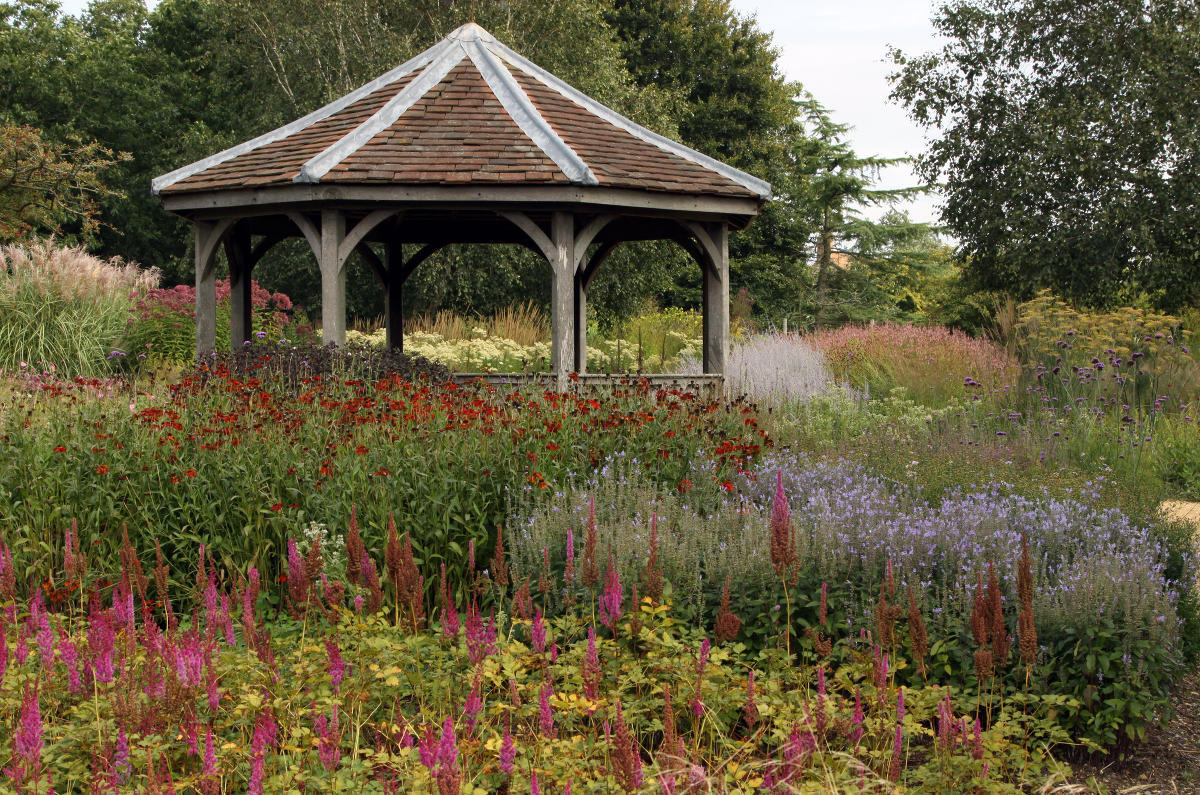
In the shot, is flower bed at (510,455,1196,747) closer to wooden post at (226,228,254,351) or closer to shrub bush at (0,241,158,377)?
wooden post at (226,228,254,351)

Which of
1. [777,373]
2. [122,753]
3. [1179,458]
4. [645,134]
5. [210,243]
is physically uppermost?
[645,134]

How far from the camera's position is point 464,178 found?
9.57 metres

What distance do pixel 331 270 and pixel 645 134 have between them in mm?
3771

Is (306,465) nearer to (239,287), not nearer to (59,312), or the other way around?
(239,287)

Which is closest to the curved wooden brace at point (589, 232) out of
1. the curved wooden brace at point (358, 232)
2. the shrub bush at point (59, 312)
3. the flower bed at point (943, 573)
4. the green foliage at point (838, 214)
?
the curved wooden brace at point (358, 232)

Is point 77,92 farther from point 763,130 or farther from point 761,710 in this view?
point 761,710

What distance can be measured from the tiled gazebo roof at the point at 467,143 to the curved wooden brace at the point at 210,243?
0.57m

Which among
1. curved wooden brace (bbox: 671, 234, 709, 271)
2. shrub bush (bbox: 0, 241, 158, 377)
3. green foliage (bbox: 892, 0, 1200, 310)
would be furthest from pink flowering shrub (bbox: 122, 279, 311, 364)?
green foliage (bbox: 892, 0, 1200, 310)

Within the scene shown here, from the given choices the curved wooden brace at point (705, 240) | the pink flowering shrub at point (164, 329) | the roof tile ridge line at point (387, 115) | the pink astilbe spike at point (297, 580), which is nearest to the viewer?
the pink astilbe spike at point (297, 580)

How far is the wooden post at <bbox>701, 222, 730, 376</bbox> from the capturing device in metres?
11.2

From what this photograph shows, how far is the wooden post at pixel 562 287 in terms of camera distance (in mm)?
10086

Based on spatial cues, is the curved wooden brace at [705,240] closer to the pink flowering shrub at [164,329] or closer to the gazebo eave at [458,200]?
the gazebo eave at [458,200]

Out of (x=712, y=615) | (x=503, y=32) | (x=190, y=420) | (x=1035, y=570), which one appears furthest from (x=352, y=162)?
(x=503, y=32)

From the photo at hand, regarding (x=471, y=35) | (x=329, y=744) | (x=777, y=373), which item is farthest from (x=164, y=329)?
(x=329, y=744)
